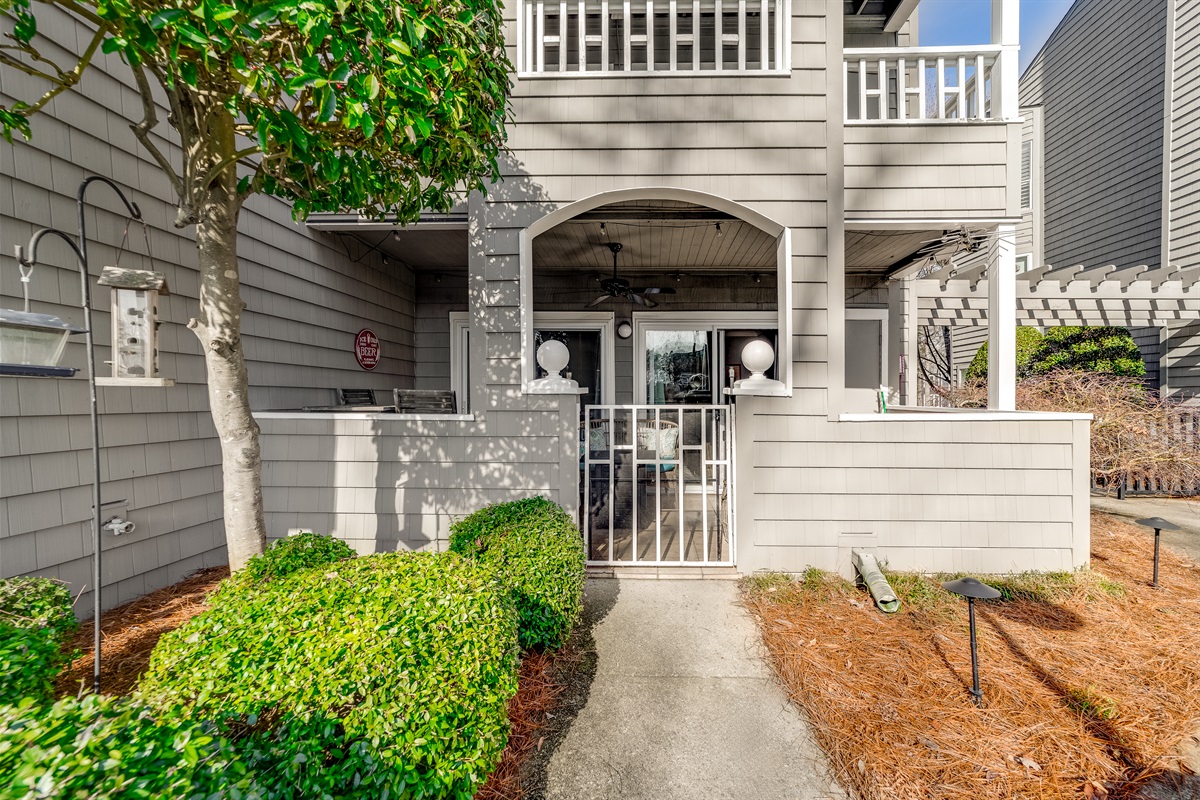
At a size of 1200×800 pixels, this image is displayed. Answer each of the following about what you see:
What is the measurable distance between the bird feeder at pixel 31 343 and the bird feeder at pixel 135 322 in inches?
13.1

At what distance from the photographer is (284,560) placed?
224 cm

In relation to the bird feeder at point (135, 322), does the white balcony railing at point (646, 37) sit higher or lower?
higher

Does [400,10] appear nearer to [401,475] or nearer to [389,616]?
[389,616]

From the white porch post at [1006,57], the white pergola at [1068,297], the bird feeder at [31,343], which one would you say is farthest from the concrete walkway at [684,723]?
the white pergola at [1068,297]

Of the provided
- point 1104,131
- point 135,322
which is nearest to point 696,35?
point 135,322

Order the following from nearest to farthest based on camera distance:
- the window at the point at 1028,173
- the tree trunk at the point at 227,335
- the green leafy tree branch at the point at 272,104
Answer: the green leafy tree branch at the point at 272,104
the tree trunk at the point at 227,335
the window at the point at 1028,173

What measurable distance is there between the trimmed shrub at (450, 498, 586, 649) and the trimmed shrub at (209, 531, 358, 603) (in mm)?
615

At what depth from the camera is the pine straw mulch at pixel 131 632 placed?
2.01 metres

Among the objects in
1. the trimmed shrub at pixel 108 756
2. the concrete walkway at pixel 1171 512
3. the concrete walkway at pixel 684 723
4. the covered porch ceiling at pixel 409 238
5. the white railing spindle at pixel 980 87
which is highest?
the white railing spindle at pixel 980 87

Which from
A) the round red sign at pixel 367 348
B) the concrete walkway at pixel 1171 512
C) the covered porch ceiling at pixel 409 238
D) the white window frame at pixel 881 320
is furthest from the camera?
the white window frame at pixel 881 320

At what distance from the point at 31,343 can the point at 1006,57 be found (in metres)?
5.56

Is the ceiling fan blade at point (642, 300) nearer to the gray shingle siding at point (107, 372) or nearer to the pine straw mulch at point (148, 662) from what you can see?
the gray shingle siding at point (107, 372)

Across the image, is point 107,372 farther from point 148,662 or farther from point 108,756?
point 108,756

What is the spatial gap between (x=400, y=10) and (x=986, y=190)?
3.93 metres
